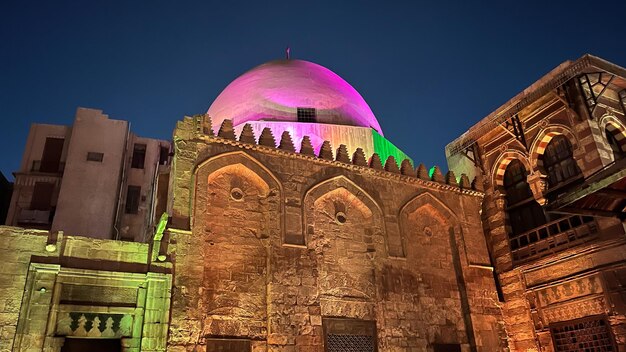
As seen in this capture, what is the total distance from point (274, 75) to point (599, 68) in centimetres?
949

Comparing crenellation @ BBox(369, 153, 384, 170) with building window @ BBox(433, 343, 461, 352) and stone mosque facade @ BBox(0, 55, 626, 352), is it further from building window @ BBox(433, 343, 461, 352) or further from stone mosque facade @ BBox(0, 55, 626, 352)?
building window @ BBox(433, 343, 461, 352)

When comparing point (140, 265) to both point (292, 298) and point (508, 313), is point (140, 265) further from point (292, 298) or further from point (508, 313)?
point (508, 313)

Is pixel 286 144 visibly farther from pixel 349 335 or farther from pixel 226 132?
pixel 349 335

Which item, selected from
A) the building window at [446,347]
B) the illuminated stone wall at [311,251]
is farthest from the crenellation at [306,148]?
the building window at [446,347]

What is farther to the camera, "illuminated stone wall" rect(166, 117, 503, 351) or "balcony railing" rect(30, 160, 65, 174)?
"balcony railing" rect(30, 160, 65, 174)

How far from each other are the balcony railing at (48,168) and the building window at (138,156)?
268cm

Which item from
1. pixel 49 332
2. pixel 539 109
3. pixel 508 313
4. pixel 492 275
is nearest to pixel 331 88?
pixel 539 109

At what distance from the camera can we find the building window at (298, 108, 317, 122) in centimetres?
1502

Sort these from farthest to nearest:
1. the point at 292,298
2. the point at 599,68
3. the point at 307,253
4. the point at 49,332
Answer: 1. the point at 599,68
2. the point at 307,253
3. the point at 292,298
4. the point at 49,332

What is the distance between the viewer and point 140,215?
18969 millimetres

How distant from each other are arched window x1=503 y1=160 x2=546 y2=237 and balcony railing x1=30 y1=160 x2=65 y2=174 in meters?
16.6

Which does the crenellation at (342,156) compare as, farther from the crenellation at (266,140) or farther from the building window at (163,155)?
the building window at (163,155)

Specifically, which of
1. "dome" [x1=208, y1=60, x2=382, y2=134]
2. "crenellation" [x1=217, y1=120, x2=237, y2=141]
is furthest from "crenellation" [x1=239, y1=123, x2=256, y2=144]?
"dome" [x1=208, y1=60, x2=382, y2=134]

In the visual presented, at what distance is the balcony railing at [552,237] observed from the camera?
11609 millimetres
